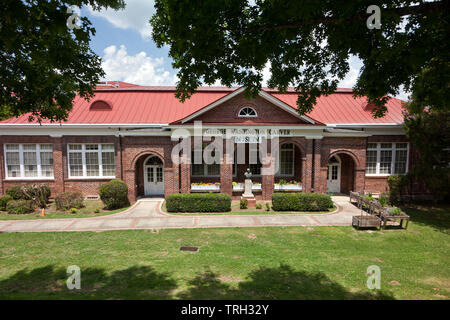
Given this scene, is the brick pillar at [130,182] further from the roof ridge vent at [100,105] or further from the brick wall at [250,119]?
the brick wall at [250,119]

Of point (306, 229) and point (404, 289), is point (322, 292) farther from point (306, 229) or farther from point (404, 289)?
point (306, 229)

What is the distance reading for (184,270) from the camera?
6.99 meters

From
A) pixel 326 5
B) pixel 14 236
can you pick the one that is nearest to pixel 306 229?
pixel 326 5

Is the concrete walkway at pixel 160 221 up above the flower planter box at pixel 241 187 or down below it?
below

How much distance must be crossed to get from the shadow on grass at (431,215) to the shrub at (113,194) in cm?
1552

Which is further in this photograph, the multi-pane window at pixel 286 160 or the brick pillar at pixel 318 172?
the multi-pane window at pixel 286 160

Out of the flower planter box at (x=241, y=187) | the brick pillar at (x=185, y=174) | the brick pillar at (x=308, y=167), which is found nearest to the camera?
the brick pillar at (x=185, y=174)

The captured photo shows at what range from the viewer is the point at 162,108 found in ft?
60.6

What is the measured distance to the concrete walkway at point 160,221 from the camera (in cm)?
1123

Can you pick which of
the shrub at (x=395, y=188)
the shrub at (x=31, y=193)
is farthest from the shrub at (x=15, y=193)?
the shrub at (x=395, y=188)

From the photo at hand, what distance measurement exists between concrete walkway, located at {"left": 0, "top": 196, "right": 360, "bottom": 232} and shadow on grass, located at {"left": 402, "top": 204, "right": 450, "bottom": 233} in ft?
9.56

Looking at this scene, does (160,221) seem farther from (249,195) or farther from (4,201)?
(4,201)

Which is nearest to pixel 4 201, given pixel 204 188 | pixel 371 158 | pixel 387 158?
pixel 204 188

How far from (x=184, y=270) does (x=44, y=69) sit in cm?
595
